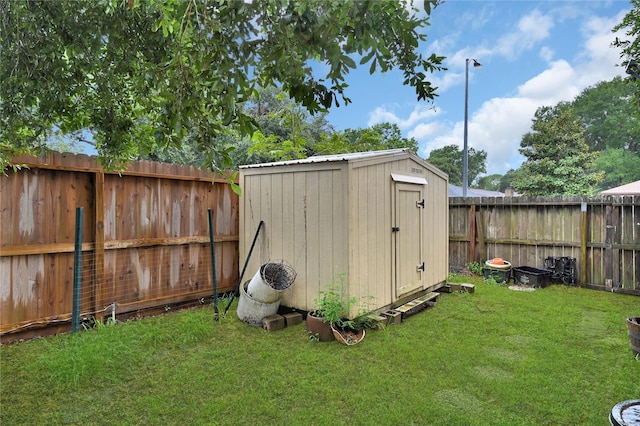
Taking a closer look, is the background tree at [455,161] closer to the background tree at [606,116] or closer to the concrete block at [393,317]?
the background tree at [606,116]

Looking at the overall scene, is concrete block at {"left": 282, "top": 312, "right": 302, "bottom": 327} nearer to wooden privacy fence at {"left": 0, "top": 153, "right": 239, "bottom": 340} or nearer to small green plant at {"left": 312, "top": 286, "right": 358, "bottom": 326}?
small green plant at {"left": 312, "top": 286, "right": 358, "bottom": 326}

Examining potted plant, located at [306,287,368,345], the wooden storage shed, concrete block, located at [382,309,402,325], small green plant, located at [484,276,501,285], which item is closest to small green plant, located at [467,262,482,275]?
small green plant, located at [484,276,501,285]

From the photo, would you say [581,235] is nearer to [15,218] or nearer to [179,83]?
[179,83]

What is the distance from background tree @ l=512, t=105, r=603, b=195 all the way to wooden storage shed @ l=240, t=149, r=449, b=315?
1484 cm

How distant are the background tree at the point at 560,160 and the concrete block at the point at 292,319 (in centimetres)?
1671

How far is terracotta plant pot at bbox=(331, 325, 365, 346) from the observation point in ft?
10.8

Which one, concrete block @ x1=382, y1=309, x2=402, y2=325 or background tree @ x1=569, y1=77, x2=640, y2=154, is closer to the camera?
concrete block @ x1=382, y1=309, x2=402, y2=325

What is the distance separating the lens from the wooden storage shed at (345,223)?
3.65 metres

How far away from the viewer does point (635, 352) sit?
296 cm

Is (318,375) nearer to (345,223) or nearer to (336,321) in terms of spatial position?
(336,321)

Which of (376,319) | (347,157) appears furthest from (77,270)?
(376,319)

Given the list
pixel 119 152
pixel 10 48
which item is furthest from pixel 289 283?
pixel 10 48

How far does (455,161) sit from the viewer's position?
34250mm

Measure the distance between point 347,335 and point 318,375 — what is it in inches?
30.7
